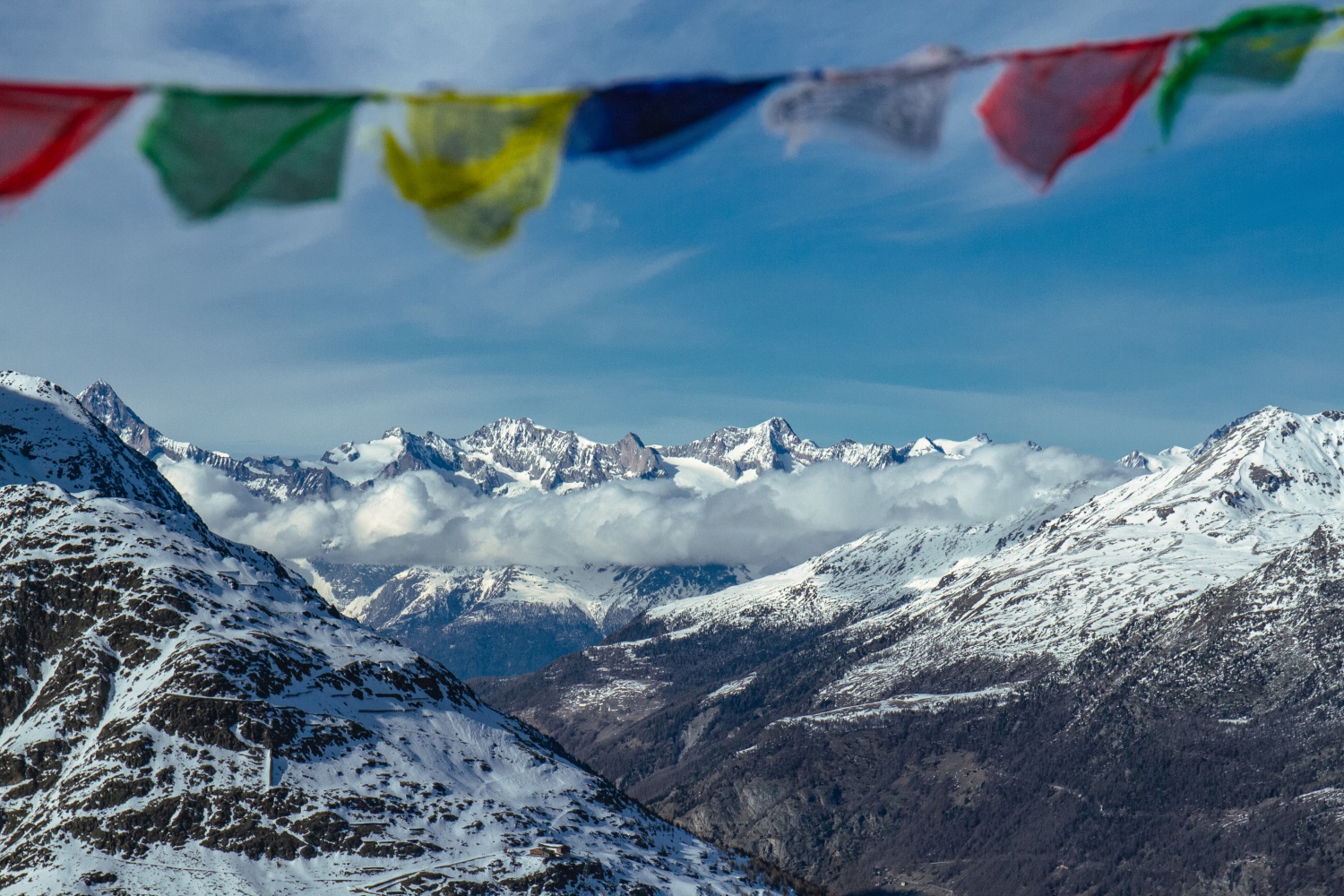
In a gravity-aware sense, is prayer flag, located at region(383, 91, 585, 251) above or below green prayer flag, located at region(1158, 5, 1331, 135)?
below

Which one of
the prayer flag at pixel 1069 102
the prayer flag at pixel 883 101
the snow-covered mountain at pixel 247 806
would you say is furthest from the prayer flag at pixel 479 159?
the snow-covered mountain at pixel 247 806

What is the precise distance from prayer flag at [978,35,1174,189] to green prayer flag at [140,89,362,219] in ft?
29.8

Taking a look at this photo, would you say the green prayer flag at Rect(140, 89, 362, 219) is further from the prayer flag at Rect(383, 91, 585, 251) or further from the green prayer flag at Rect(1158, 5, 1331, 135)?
the green prayer flag at Rect(1158, 5, 1331, 135)

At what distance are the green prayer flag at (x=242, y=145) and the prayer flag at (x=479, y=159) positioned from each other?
2.65ft

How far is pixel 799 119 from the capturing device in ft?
48.4

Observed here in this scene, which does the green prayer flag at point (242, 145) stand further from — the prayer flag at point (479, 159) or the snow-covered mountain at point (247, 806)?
the snow-covered mountain at point (247, 806)

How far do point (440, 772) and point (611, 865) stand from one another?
125 feet

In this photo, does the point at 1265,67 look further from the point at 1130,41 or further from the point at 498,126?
the point at 498,126

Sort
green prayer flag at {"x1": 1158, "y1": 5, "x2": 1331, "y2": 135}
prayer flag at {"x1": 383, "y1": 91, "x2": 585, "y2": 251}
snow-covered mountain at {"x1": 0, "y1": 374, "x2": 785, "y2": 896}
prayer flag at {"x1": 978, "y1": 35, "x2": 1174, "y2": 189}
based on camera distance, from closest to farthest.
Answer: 1. prayer flag at {"x1": 383, "y1": 91, "x2": 585, "y2": 251}
2. prayer flag at {"x1": 978, "y1": 35, "x2": 1174, "y2": 189}
3. green prayer flag at {"x1": 1158, "y1": 5, "x2": 1331, "y2": 135}
4. snow-covered mountain at {"x1": 0, "y1": 374, "x2": 785, "y2": 896}

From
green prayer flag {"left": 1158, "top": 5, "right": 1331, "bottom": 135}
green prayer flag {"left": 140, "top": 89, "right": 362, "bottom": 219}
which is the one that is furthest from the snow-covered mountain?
green prayer flag {"left": 1158, "top": 5, "right": 1331, "bottom": 135}

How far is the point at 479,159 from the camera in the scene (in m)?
14.3

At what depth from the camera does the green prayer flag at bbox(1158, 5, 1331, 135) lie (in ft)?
52.3

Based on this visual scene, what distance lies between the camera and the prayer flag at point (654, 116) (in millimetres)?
14367

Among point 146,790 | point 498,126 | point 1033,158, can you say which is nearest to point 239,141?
point 498,126
